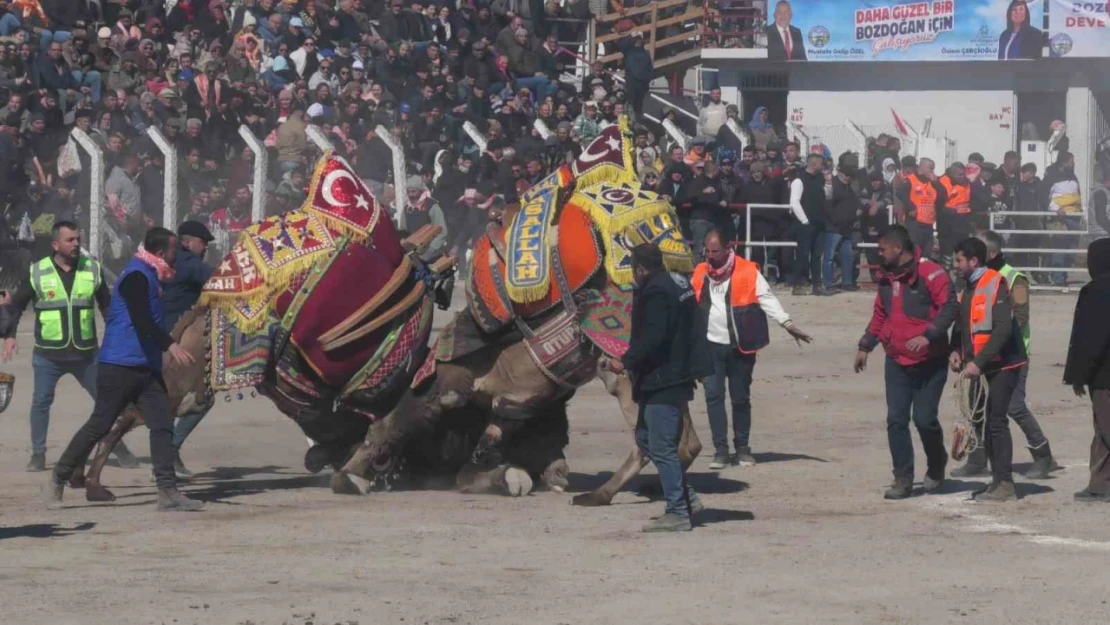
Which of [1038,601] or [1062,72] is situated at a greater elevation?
[1062,72]

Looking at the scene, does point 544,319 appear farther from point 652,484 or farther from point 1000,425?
point 1000,425

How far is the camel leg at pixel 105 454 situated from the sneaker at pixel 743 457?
13.8ft

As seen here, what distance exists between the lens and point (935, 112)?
1234 inches

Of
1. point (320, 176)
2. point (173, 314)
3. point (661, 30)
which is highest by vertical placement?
point (661, 30)

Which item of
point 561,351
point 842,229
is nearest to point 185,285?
point 561,351

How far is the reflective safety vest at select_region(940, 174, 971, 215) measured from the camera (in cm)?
2417

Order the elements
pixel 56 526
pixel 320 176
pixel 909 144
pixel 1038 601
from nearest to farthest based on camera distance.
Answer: pixel 1038 601 < pixel 56 526 < pixel 320 176 < pixel 909 144

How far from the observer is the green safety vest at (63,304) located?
498 inches

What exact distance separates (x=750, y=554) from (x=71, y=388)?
371 inches

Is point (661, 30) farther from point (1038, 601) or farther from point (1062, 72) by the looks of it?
point (1038, 601)

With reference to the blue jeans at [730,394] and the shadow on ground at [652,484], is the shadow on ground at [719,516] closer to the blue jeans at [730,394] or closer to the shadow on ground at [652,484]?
the shadow on ground at [652,484]

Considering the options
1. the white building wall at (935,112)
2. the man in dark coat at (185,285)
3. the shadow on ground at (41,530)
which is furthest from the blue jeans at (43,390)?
the white building wall at (935,112)

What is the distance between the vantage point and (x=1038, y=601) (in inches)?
325

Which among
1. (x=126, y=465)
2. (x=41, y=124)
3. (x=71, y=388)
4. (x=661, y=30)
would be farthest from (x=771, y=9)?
(x=126, y=465)
